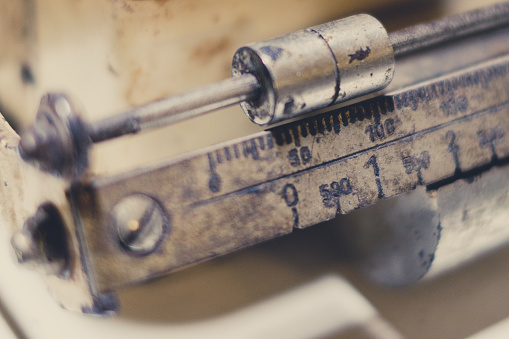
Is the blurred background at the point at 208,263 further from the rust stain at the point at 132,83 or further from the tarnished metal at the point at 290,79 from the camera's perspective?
the tarnished metal at the point at 290,79

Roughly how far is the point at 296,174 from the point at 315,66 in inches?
5.4

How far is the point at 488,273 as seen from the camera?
964mm

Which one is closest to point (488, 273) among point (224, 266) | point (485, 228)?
point (485, 228)

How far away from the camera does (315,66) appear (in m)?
0.67

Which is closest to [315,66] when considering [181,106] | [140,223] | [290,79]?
[290,79]

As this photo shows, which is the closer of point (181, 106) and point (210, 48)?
point (181, 106)

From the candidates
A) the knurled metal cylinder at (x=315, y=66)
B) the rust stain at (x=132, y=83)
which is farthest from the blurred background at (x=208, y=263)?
the knurled metal cylinder at (x=315, y=66)

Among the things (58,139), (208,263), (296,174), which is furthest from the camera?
(208,263)

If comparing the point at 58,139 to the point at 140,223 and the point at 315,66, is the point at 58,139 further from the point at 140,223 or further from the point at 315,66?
the point at 315,66

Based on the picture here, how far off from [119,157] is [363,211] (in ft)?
1.38

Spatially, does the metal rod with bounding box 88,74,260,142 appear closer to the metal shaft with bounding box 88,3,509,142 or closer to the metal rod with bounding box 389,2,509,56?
the metal shaft with bounding box 88,3,509,142

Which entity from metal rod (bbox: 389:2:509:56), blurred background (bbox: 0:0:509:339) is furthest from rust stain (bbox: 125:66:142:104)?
metal rod (bbox: 389:2:509:56)

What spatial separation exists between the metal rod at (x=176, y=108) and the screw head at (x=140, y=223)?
80 millimetres

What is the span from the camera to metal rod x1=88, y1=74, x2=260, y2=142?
0.63 metres
